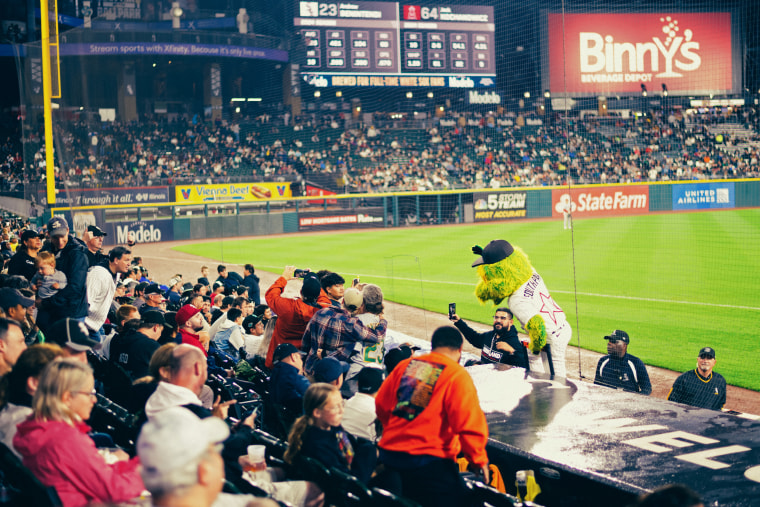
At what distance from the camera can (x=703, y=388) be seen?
7.45 metres

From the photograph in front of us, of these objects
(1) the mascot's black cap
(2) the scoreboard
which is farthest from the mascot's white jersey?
(2) the scoreboard

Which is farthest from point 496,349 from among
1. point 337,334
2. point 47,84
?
point 47,84

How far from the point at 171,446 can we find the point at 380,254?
24149 mm

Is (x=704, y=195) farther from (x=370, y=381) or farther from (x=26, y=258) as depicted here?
(x=370, y=381)

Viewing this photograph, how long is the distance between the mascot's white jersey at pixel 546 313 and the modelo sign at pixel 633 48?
38215 mm

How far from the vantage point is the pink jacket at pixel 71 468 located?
3229 mm

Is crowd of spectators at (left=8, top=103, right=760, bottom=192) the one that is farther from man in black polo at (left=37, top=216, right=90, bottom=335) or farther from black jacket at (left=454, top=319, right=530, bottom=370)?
black jacket at (left=454, top=319, right=530, bottom=370)

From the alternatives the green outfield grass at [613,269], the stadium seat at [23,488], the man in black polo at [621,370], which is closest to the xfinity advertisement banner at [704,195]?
the green outfield grass at [613,269]

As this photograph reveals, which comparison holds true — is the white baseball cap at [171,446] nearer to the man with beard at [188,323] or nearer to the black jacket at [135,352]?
the black jacket at [135,352]

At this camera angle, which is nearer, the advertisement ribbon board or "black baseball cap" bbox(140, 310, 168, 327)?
"black baseball cap" bbox(140, 310, 168, 327)

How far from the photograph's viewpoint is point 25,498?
3.24m

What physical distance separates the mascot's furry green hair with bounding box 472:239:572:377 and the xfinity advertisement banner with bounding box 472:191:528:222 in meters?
30.9

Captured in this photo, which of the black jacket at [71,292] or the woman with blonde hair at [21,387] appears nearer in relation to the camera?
the woman with blonde hair at [21,387]

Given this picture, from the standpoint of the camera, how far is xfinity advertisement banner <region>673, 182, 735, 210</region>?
1548 inches
